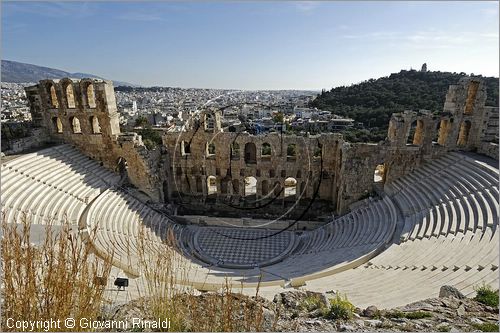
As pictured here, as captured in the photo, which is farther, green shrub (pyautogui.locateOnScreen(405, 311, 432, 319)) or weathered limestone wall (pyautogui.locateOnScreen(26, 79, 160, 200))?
weathered limestone wall (pyautogui.locateOnScreen(26, 79, 160, 200))

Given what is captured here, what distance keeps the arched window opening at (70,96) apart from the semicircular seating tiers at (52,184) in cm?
294

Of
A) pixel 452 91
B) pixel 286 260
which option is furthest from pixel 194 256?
pixel 452 91

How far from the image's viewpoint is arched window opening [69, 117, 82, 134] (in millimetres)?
21750

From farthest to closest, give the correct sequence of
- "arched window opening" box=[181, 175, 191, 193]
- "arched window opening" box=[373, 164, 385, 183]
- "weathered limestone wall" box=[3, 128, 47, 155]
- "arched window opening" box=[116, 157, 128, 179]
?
"arched window opening" box=[181, 175, 191, 193]
"arched window opening" box=[116, 157, 128, 179]
"arched window opening" box=[373, 164, 385, 183]
"weathered limestone wall" box=[3, 128, 47, 155]

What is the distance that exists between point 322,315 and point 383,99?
45.9m

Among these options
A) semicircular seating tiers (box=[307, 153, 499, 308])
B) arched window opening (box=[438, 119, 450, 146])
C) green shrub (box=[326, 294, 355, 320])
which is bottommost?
semicircular seating tiers (box=[307, 153, 499, 308])

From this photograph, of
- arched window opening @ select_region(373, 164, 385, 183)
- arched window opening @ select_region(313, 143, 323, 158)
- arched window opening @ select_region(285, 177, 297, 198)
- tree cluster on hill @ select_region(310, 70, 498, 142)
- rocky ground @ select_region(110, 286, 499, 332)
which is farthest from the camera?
tree cluster on hill @ select_region(310, 70, 498, 142)

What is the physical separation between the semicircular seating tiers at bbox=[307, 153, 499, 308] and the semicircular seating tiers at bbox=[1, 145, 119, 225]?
12.6 m

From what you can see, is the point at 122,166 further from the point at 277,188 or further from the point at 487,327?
the point at 487,327

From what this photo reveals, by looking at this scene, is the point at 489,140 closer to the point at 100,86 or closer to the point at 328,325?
the point at 328,325

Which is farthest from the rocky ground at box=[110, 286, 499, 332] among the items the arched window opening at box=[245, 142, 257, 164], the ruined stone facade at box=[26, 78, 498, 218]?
the arched window opening at box=[245, 142, 257, 164]

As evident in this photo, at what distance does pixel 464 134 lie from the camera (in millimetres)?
20328

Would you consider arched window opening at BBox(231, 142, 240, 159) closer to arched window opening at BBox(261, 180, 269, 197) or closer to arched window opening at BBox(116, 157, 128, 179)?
arched window opening at BBox(261, 180, 269, 197)

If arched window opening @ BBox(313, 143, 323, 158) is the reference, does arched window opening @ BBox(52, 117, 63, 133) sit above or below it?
above
